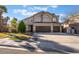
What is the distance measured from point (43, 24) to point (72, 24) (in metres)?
0.57

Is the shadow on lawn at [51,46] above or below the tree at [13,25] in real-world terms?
below

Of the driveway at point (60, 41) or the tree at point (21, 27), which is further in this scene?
the tree at point (21, 27)

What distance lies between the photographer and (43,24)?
609 cm

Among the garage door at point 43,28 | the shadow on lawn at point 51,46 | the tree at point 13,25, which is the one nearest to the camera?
the shadow on lawn at point 51,46

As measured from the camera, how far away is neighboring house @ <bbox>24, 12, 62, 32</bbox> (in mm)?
6051

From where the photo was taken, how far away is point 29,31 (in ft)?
20.0

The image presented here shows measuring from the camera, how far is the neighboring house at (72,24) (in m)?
6.02

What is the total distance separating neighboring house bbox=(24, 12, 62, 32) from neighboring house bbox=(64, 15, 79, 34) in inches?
5.5

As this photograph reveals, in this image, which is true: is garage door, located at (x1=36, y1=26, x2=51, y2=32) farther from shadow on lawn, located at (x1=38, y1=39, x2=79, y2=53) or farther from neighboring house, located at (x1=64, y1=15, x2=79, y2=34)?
neighboring house, located at (x1=64, y1=15, x2=79, y2=34)

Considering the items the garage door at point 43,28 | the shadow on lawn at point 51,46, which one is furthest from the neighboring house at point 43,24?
the shadow on lawn at point 51,46

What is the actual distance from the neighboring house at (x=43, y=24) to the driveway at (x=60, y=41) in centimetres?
11

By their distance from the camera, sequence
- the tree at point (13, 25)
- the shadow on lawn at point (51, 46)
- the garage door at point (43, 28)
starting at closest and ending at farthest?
the shadow on lawn at point (51, 46)
the tree at point (13, 25)
the garage door at point (43, 28)

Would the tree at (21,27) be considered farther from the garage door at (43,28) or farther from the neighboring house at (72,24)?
the neighboring house at (72,24)
